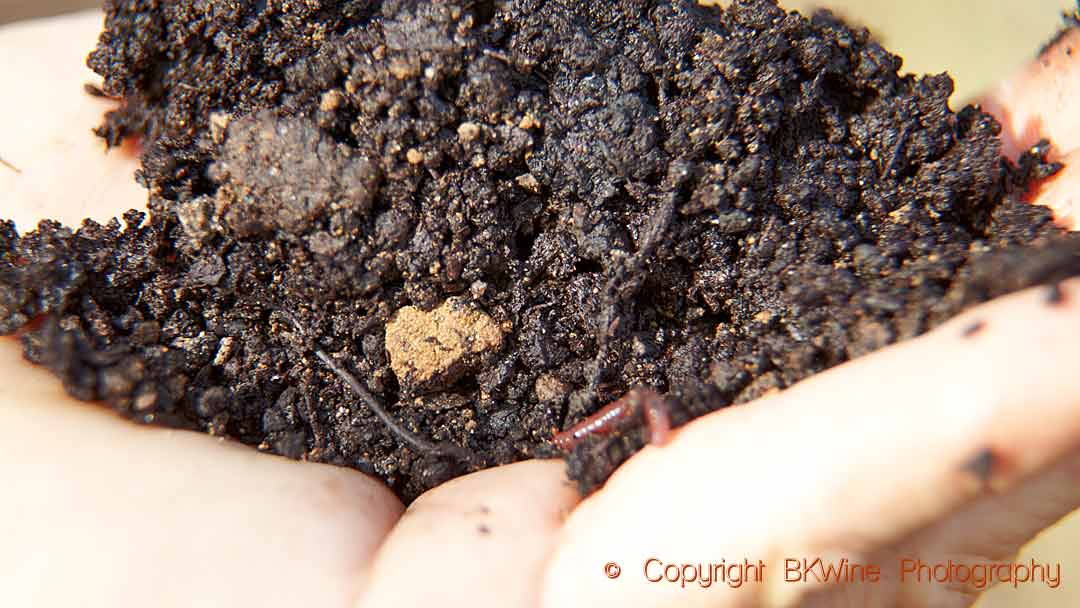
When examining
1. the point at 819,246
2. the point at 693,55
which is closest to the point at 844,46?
the point at 693,55

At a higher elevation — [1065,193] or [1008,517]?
[1065,193]

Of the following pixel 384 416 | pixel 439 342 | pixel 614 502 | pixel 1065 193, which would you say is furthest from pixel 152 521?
pixel 1065 193

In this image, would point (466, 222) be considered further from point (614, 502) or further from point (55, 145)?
point (55, 145)

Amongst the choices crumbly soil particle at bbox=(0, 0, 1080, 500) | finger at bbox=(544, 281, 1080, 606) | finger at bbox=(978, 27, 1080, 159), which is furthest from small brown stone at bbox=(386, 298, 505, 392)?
finger at bbox=(978, 27, 1080, 159)

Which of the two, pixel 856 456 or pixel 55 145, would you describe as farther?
pixel 55 145

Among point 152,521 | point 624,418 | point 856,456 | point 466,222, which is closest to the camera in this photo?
point 856,456
